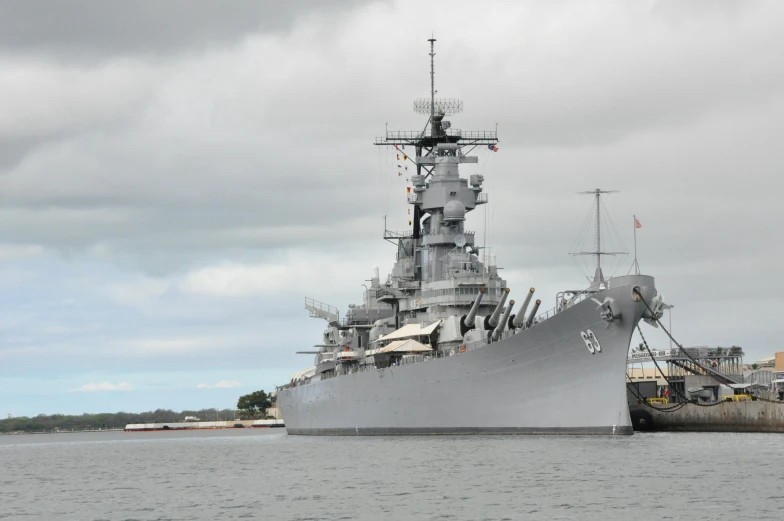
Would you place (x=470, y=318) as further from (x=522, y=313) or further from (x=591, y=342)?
(x=591, y=342)

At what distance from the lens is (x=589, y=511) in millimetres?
25344

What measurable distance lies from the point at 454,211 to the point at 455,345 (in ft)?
23.5

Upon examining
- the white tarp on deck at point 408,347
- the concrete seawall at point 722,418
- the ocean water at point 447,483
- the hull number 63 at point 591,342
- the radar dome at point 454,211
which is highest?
the radar dome at point 454,211

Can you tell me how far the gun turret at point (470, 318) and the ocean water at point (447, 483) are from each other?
16.7 ft

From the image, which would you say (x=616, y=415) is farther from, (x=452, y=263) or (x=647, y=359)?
(x=647, y=359)

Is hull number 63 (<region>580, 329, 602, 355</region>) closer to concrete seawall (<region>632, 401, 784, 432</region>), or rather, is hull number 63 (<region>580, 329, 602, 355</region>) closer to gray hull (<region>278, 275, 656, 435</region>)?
gray hull (<region>278, 275, 656, 435</region>)

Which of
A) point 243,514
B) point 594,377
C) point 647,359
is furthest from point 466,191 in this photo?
point 243,514

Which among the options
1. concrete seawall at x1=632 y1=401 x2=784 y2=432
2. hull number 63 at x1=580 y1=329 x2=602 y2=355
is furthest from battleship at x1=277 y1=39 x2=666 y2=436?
concrete seawall at x1=632 y1=401 x2=784 y2=432

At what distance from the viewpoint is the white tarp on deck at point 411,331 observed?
51.1 m

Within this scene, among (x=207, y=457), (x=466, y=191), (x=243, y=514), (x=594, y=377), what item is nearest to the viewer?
(x=243, y=514)

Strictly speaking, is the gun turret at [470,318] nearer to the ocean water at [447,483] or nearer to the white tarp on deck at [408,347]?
the white tarp on deck at [408,347]

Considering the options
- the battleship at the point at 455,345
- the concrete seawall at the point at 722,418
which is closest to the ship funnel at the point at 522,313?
the battleship at the point at 455,345

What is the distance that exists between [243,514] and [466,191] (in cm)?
3041

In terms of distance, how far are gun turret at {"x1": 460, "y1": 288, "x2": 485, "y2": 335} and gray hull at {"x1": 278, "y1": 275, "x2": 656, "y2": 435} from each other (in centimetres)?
236
